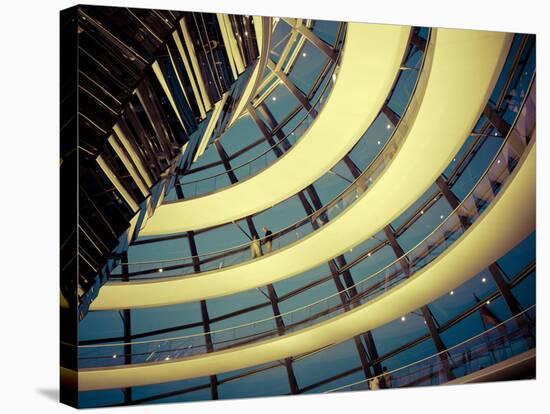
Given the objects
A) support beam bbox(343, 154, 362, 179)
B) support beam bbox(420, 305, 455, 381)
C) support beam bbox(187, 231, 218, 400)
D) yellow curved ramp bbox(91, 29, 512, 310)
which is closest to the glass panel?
support beam bbox(343, 154, 362, 179)

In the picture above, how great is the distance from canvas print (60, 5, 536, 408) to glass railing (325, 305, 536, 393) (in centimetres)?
4

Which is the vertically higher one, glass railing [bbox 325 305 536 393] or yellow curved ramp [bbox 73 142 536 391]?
yellow curved ramp [bbox 73 142 536 391]

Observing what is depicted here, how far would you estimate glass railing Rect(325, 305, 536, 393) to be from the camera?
48.7ft

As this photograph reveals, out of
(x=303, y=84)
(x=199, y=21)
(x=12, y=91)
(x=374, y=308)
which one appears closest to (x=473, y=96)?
(x=303, y=84)

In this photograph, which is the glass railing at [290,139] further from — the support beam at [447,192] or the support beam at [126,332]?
the support beam at [447,192]

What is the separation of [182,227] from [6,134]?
11.0ft

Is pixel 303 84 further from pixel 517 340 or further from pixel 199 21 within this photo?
pixel 517 340

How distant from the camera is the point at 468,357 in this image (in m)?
15.3

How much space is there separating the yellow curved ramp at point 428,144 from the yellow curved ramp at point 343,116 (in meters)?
0.84

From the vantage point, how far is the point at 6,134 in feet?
44.5

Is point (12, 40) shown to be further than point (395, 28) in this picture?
No

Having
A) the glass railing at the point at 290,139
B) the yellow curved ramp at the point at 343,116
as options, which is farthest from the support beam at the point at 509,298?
the glass railing at the point at 290,139

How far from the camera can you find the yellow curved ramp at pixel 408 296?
13.2m

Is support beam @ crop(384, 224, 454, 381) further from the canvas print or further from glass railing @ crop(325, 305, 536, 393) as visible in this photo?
glass railing @ crop(325, 305, 536, 393)
